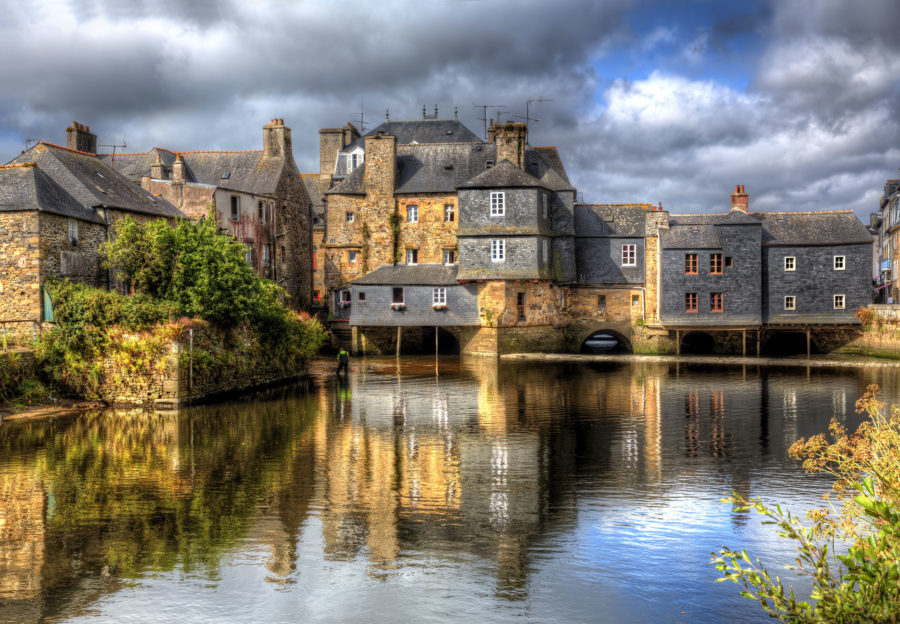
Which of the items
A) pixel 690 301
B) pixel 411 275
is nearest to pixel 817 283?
pixel 690 301

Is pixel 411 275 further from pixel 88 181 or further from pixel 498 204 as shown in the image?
pixel 88 181

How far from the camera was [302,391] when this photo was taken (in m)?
32.0

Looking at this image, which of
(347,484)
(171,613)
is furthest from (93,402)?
(171,613)

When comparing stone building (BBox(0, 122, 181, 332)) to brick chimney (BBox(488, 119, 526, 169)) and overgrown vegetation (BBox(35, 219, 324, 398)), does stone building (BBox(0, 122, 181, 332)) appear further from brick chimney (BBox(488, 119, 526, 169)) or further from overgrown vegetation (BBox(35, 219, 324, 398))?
brick chimney (BBox(488, 119, 526, 169))

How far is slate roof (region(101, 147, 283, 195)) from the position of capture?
53.1 metres

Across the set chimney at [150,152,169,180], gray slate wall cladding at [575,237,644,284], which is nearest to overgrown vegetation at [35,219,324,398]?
chimney at [150,152,169,180]

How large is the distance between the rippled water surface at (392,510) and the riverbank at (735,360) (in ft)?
51.6

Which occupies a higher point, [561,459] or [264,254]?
[264,254]

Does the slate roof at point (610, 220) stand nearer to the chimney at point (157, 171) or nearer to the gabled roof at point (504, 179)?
the gabled roof at point (504, 179)

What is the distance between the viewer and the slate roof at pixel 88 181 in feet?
107

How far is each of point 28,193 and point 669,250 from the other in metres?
37.5

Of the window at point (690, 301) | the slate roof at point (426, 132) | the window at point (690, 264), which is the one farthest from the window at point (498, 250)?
the slate roof at point (426, 132)

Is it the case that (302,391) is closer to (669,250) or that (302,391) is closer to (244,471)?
(244,471)

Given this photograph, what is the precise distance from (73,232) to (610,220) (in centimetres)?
3501
